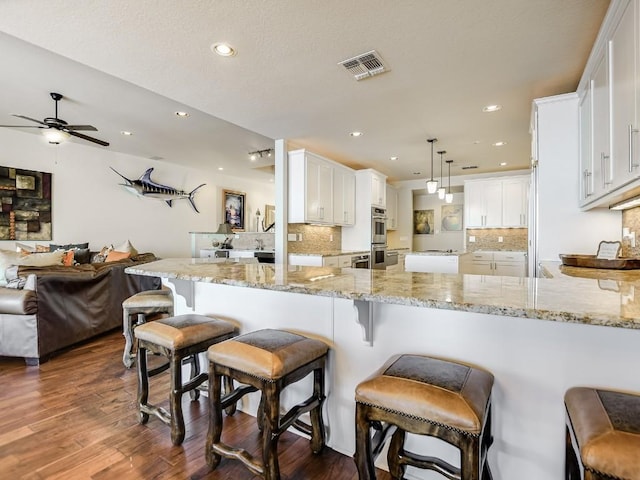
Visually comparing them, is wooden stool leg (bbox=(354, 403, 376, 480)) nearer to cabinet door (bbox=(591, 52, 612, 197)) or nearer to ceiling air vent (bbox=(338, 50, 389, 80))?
cabinet door (bbox=(591, 52, 612, 197))

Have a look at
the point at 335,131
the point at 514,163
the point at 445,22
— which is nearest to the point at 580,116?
the point at 445,22

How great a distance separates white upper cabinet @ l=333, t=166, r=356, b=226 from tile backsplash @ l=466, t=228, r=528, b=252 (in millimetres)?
Result: 2624

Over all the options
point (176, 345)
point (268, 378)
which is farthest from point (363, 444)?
point (176, 345)

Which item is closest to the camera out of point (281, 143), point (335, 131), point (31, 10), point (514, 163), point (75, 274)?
point (31, 10)

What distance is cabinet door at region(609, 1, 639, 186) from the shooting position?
1529mm

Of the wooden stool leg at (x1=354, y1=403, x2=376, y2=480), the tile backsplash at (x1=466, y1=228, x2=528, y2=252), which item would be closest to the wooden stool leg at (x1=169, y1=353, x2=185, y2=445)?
the wooden stool leg at (x1=354, y1=403, x2=376, y2=480)

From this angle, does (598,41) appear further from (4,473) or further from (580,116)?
(4,473)

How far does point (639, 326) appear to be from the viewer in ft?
2.71

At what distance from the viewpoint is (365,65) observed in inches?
96.3

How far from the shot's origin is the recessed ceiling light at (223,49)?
2.19 m

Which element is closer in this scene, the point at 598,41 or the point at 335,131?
the point at 598,41

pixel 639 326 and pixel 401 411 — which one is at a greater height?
pixel 639 326

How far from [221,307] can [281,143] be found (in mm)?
2823

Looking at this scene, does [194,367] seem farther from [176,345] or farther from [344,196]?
[344,196]
